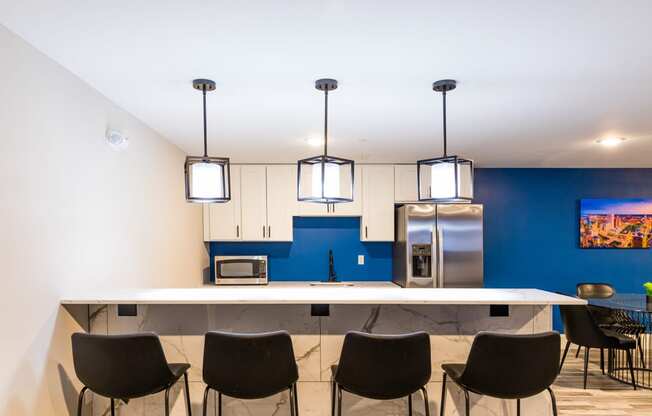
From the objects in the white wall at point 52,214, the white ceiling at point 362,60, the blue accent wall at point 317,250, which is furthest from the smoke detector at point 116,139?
the blue accent wall at point 317,250

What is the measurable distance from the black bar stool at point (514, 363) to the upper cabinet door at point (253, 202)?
10.1 ft

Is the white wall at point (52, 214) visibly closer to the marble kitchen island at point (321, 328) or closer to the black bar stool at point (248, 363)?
the marble kitchen island at point (321, 328)

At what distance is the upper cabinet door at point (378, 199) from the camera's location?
466 centimetres

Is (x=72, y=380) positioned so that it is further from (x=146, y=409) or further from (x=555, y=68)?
(x=555, y=68)

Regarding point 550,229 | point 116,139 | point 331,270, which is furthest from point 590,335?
point 116,139

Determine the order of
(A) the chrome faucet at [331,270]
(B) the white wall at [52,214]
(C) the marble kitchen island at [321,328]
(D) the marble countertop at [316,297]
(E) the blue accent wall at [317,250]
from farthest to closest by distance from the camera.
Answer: (E) the blue accent wall at [317,250]
(A) the chrome faucet at [331,270]
(C) the marble kitchen island at [321,328]
(D) the marble countertop at [316,297]
(B) the white wall at [52,214]

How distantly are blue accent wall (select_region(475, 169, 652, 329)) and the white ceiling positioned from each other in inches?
70.3

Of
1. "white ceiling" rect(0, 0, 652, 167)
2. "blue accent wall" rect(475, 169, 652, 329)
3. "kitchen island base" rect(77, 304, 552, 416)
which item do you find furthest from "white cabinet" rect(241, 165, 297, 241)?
"blue accent wall" rect(475, 169, 652, 329)

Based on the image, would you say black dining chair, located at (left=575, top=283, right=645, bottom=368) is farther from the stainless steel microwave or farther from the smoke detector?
the smoke detector

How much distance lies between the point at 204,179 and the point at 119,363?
97 cm

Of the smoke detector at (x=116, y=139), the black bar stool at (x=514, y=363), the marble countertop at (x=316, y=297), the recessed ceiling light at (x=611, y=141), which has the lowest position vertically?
the black bar stool at (x=514, y=363)

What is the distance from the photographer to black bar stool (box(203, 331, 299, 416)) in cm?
184

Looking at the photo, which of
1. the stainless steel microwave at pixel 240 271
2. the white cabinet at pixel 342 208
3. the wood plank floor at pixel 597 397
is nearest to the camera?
the wood plank floor at pixel 597 397

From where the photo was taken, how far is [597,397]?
340 centimetres
